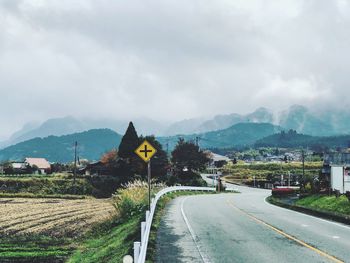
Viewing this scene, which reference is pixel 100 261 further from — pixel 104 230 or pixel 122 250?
pixel 104 230

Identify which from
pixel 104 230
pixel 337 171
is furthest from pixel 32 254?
pixel 337 171

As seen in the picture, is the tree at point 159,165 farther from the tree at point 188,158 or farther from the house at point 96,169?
the house at point 96,169

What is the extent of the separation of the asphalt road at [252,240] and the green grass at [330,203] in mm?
1825

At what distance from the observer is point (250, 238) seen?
17750mm

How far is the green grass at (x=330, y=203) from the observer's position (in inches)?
1021

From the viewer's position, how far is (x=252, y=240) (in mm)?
17234

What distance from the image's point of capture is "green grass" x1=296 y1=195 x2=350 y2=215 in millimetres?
25941

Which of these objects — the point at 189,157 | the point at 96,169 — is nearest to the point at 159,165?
the point at 189,157

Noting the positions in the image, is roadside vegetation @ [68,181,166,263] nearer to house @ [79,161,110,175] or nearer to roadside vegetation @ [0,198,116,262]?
roadside vegetation @ [0,198,116,262]

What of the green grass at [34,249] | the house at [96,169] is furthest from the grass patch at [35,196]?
the green grass at [34,249]

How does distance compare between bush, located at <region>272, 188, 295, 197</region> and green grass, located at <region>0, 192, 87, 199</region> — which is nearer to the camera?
bush, located at <region>272, 188, 295, 197</region>

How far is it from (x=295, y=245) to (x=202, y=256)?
3717 mm

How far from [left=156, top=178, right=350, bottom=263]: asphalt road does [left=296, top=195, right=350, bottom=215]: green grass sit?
183 cm

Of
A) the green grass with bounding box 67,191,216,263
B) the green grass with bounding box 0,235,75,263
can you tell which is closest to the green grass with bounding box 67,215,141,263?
the green grass with bounding box 67,191,216,263
